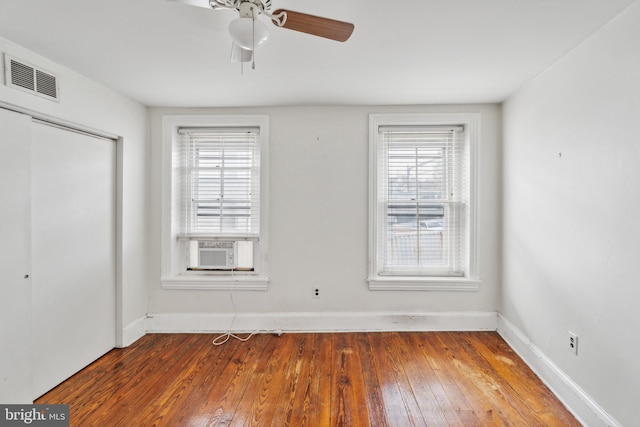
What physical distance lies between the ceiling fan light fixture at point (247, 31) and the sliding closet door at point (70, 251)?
65.7 inches

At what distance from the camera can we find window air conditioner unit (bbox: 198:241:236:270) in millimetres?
3084

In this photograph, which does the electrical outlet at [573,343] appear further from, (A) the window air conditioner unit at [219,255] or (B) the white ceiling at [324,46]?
(A) the window air conditioner unit at [219,255]

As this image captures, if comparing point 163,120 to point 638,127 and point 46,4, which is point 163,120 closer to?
point 46,4

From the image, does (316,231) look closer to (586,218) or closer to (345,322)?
(345,322)

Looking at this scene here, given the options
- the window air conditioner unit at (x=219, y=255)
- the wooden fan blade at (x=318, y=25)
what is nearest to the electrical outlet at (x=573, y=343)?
the wooden fan blade at (x=318, y=25)

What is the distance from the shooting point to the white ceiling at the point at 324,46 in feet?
4.98

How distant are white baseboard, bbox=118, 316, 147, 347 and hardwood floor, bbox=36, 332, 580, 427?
8cm

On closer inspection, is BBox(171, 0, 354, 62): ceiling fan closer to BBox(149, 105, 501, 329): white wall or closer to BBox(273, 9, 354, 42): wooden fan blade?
BBox(273, 9, 354, 42): wooden fan blade

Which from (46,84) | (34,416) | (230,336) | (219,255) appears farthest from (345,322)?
(46,84)

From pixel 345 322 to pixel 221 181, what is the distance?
1944 mm

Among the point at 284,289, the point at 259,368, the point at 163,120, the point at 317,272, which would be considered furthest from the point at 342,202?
the point at 163,120

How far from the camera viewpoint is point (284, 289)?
9.90ft

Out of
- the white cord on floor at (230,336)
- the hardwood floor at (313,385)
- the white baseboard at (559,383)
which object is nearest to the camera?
the white baseboard at (559,383)

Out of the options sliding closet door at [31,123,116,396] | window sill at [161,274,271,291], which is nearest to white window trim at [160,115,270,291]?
window sill at [161,274,271,291]
